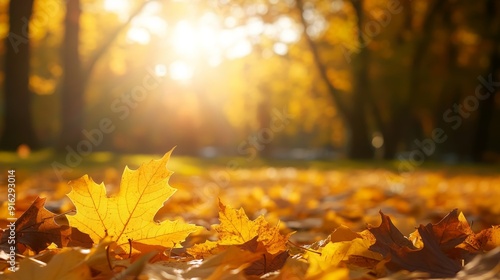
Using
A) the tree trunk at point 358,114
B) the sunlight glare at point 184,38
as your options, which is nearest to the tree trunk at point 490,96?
the tree trunk at point 358,114

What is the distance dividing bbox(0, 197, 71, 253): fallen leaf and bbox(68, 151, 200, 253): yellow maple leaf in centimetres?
7

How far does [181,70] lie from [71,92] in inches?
397

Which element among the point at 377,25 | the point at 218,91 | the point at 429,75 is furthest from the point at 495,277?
the point at 218,91

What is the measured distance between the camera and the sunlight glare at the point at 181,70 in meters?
26.0

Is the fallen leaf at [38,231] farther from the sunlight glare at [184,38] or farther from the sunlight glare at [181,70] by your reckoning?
the sunlight glare at [181,70]

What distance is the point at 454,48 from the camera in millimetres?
27500

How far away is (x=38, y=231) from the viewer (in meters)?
1.50

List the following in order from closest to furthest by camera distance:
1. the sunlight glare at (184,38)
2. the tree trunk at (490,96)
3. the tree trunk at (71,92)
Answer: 1. the tree trunk at (71,92)
2. the tree trunk at (490,96)
3. the sunlight glare at (184,38)

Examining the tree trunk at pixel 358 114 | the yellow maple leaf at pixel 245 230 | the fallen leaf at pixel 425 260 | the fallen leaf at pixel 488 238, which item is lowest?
the tree trunk at pixel 358 114

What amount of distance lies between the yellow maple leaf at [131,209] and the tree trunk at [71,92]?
1489 cm

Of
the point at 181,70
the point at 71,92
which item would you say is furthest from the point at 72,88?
the point at 181,70

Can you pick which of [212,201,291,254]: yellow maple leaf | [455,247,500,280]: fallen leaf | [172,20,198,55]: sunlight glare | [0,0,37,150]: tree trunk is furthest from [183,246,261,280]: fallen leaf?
[172,20,198,55]: sunlight glare

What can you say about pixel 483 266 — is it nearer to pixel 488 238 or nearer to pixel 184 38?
pixel 488 238

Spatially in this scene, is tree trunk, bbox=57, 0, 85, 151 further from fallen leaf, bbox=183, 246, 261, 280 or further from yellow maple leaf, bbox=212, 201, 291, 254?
fallen leaf, bbox=183, 246, 261, 280
